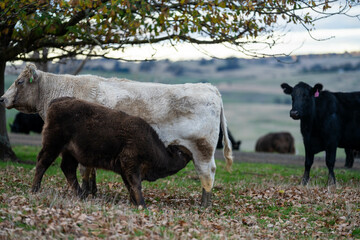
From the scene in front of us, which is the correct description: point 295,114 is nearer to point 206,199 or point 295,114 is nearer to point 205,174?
point 205,174

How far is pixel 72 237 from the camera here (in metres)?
6.89

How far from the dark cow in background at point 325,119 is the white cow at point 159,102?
3.79 meters

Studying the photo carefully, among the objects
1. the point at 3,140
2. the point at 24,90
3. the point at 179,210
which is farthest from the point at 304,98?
the point at 3,140

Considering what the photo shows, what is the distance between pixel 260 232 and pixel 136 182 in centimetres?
235

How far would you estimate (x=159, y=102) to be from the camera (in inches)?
407

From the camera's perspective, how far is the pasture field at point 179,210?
23.5ft

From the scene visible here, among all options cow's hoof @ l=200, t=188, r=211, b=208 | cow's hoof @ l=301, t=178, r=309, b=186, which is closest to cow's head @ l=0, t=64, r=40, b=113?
cow's hoof @ l=200, t=188, r=211, b=208

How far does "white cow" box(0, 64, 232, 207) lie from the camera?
10.2 metres

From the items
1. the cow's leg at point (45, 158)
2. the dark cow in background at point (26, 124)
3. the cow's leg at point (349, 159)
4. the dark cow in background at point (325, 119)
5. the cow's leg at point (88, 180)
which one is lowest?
the dark cow in background at point (26, 124)

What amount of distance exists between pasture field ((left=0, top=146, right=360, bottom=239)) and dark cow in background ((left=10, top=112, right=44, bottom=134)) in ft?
57.0

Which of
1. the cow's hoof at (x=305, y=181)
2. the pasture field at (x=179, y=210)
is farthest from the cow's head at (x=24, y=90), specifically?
the cow's hoof at (x=305, y=181)

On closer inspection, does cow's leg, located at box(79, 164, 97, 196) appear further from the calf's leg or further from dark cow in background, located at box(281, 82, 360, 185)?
dark cow in background, located at box(281, 82, 360, 185)

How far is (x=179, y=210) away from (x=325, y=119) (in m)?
6.30

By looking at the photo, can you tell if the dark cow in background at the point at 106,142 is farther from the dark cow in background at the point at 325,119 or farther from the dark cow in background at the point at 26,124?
the dark cow in background at the point at 26,124
